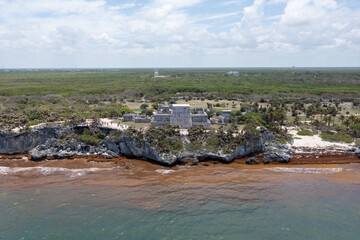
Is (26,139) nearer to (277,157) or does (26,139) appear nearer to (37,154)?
(37,154)

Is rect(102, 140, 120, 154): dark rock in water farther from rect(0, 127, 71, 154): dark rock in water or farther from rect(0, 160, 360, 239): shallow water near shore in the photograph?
rect(0, 127, 71, 154): dark rock in water

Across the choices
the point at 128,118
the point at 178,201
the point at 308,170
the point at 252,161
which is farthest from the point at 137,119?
the point at 308,170

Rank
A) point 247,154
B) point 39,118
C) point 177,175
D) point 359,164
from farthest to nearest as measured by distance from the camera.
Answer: point 39,118, point 247,154, point 359,164, point 177,175

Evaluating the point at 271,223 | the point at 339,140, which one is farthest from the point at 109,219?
the point at 339,140

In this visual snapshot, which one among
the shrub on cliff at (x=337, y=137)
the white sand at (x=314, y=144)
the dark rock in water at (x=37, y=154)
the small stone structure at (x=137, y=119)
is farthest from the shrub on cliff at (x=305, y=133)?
the dark rock in water at (x=37, y=154)

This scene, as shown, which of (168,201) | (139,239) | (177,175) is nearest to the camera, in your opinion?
(139,239)

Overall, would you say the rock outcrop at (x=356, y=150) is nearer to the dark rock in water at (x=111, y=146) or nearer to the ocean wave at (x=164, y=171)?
the ocean wave at (x=164, y=171)

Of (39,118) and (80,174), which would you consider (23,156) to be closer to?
(39,118)
